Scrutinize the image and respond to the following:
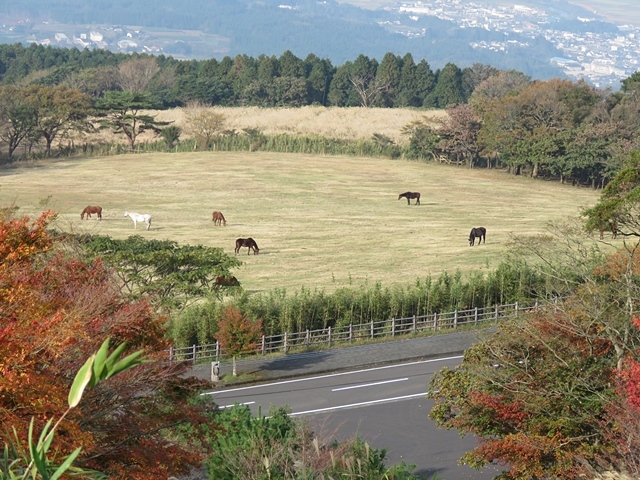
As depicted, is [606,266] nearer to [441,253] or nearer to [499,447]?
[499,447]

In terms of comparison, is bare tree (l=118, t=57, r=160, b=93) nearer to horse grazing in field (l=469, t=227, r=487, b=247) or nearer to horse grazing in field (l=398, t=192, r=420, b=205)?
horse grazing in field (l=398, t=192, r=420, b=205)

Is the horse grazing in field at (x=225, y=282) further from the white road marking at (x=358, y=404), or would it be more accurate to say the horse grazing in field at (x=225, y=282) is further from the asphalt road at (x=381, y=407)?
the white road marking at (x=358, y=404)

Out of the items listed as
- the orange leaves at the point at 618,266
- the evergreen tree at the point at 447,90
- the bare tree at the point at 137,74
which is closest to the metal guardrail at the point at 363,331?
the orange leaves at the point at 618,266

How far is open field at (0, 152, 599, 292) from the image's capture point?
152 feet

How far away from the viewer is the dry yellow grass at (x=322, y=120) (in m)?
95.8

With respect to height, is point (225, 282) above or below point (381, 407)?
above

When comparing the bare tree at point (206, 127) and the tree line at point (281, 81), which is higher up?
the tree line at point (281, 81)

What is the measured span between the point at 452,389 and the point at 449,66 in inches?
4045

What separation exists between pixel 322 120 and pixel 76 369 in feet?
287

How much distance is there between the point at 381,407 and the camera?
26.6 metres

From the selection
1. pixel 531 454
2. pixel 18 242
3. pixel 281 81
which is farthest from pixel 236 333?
pixel 281 81

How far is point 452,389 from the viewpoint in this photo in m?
19.8

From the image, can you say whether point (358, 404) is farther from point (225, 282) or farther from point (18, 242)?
point (18, 242)

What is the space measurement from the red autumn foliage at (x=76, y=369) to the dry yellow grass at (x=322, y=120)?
252 feet
